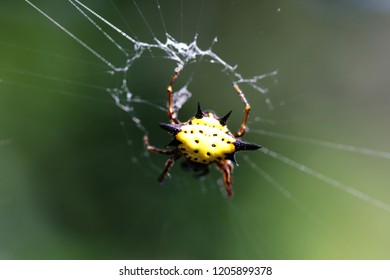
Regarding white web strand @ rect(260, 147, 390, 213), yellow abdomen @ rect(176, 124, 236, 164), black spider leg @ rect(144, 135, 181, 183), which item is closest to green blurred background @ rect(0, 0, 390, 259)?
white web strand @ rect(260, 147, 390, 213)

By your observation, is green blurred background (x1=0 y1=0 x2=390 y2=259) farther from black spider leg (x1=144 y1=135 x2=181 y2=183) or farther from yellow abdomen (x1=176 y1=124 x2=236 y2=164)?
yellow abdomen (x1=176 y1=124 x2=236 y2=164)

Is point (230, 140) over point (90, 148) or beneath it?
beneath

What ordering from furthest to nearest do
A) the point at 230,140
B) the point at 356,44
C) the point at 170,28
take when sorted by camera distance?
the point at 356,44 → the point at 170,28 → the point at 230,140

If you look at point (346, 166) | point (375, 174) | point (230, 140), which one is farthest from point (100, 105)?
point (375, 174)

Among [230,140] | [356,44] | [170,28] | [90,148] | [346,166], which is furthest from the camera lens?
[356,44]

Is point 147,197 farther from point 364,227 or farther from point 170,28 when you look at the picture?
point 364,227

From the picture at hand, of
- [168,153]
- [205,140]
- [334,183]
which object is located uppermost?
[334,183]

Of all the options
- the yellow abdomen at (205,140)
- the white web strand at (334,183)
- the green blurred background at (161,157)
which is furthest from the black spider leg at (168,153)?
the white web strand at (334,183)

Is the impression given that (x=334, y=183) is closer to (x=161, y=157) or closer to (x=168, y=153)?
(x=161, y=157)

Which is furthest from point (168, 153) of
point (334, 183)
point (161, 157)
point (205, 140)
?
point (334, 183)
